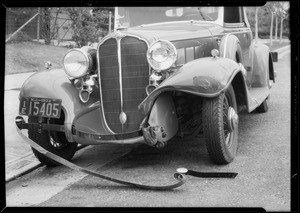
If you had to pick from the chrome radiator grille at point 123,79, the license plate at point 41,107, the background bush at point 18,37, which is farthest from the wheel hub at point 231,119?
the background bush at point 18,37

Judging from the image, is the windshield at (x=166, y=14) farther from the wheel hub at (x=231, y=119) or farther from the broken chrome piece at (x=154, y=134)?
the broken chrome piece at (x=154, y=134)

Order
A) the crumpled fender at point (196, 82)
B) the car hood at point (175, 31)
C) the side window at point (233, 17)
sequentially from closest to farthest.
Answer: the crumpled fender at point (196, 82)
the car hood at point (175, 31)
the side window at point (233, 17)

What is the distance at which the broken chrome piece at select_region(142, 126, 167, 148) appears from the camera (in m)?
3.13

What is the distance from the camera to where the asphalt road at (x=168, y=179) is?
2.75 metres

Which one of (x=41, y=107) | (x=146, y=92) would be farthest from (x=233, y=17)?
(x=41, y=107)

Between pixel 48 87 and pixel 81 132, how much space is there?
0.57 meters

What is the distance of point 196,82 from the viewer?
10.2 ft

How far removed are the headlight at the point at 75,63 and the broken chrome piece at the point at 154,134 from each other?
93 cm

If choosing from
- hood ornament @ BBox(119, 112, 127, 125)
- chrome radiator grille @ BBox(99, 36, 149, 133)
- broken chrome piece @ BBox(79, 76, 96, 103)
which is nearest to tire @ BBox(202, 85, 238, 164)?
chrome radiator grille @ BBox(99, 36, 149, 133)

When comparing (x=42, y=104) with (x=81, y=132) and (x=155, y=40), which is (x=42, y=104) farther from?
(x=155, y=40)

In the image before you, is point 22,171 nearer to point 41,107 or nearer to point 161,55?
point 41,107

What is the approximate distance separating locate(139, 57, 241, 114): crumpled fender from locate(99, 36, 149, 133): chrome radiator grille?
1.09ft
